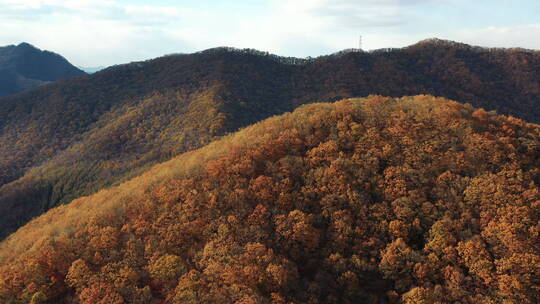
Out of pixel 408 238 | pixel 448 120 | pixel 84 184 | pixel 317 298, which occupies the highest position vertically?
pixel 448 120

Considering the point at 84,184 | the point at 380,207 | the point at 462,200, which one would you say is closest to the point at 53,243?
the point at 380,207

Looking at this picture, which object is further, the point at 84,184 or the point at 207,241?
the point at 84,184

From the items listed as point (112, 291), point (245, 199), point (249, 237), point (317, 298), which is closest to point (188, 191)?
point (245, 199)

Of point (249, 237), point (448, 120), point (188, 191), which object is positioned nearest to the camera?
point (249, 237)

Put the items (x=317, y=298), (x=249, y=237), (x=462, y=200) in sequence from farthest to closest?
(x=462, y=200)
(x=249, y=237)
(x=317, y=298)

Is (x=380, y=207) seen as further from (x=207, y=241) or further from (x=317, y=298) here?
(x=207, y=241)

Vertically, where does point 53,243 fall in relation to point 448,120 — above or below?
below
